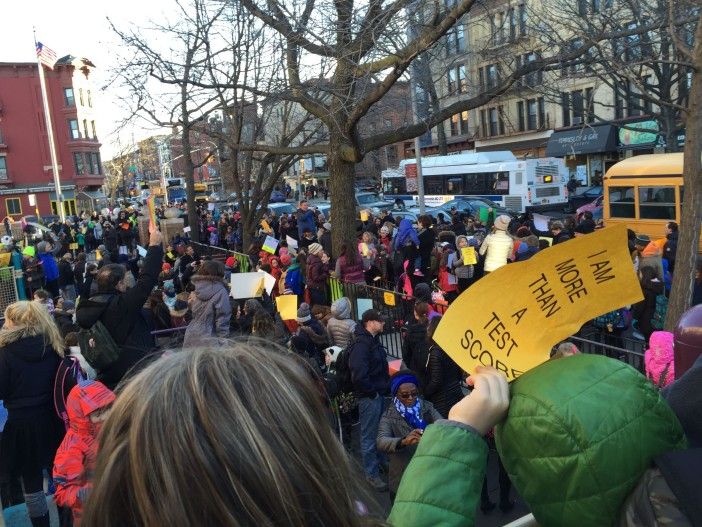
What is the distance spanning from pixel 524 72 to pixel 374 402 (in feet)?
19.2

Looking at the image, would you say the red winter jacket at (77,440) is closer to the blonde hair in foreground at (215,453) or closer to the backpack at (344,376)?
the backpack at (344,376)

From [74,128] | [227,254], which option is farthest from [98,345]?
[74,128]

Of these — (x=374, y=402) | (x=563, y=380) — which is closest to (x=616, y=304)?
(x=563, y=380)

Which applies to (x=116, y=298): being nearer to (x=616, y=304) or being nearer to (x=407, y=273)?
(x=616, y=304)

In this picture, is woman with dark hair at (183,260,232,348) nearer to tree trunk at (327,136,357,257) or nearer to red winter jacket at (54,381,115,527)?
red winter jacket at (54,381,115,527)

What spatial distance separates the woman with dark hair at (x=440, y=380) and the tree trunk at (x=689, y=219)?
262 cm

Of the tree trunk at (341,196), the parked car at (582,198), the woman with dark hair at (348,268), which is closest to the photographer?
the woman with dark hair at (348,268)

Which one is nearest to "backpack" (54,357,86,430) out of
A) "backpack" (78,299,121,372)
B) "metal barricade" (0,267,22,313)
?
"backpack" (78,299,121,372)

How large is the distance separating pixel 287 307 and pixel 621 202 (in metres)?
12.4

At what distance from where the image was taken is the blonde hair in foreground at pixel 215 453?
1013 millimetres

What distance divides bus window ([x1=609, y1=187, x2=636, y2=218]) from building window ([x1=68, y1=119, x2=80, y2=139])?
5901 cm

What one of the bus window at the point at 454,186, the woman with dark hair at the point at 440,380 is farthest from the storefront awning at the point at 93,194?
the woman with dark hair at the point at 440,380

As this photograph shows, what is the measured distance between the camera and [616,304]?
63.5 inches

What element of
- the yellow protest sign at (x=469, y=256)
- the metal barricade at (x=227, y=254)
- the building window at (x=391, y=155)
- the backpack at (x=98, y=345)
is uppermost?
the building window at (x=391, y=155)
